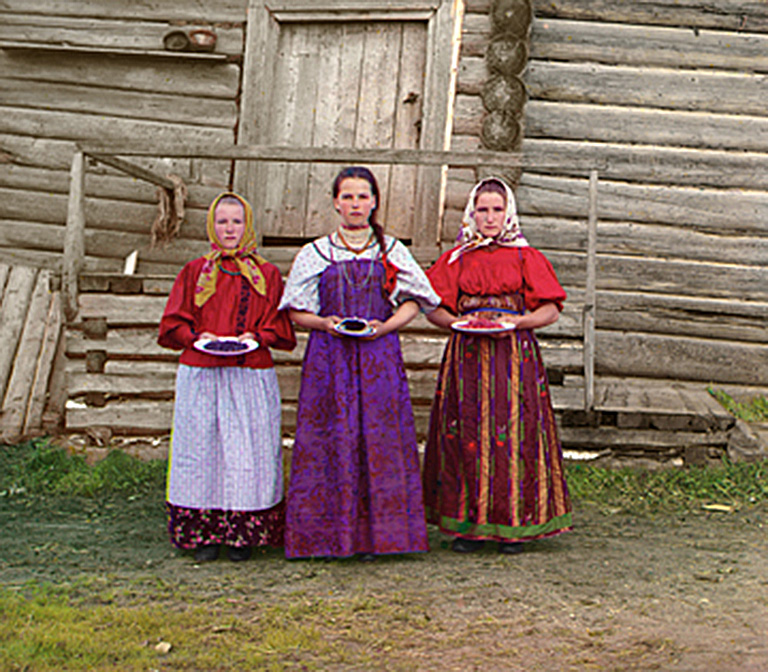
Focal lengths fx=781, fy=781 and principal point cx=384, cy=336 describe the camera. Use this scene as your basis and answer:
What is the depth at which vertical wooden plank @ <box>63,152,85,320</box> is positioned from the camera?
16.2 ft

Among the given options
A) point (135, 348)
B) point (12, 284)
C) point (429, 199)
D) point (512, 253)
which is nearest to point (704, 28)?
point (429, 199)

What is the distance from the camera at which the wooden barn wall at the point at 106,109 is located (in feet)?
20.7

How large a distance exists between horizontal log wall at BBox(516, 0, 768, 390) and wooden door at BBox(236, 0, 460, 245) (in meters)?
0.90

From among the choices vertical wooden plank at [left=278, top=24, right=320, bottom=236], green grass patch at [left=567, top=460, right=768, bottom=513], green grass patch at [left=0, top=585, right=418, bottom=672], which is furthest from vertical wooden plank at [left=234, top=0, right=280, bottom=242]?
green grass patch at [left=0, top=585, right=418, bottom=672]

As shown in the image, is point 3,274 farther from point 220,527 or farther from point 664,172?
point 664,172

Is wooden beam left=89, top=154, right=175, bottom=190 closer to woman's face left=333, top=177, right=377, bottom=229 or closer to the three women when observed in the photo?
the three women

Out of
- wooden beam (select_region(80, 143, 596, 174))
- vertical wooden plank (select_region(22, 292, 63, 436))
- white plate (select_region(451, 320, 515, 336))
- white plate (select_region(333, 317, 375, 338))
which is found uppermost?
wooden beam (select_region(80, 143, 596, 174))

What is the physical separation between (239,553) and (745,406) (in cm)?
409

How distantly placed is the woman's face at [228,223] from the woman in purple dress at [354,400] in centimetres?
34

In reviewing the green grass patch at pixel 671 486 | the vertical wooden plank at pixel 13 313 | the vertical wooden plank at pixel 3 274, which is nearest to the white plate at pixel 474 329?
the green grass patch at pixel 671 486

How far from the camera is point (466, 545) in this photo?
3557 millimetres

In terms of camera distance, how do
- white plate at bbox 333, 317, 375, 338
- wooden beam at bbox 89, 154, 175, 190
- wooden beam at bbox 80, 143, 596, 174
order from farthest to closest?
wooden beam at bbox 89, 154, 175, 190, wooden beam at bbox 80, 143, 596, 174, white plate at bbox 333, 317, 375, 338

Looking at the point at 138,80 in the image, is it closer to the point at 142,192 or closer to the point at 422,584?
the point at 142,192

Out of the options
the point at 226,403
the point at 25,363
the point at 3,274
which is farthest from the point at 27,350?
the point at 226,403
